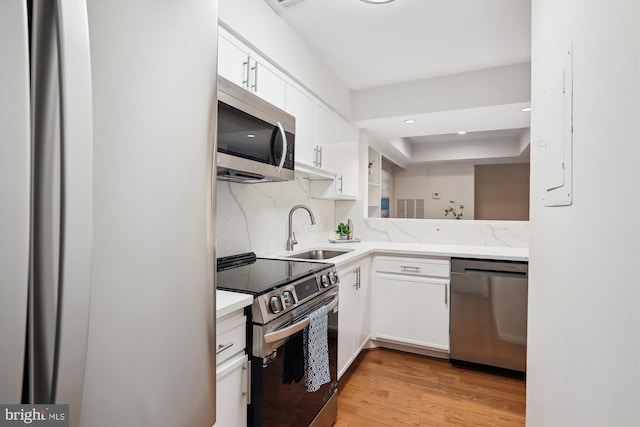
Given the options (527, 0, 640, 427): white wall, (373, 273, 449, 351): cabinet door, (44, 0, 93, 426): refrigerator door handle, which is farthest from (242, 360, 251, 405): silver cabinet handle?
(373, 273, 449, 351): cabinet door

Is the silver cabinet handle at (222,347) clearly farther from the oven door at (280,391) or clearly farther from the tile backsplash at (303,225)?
the tile backsplash at (303,225)

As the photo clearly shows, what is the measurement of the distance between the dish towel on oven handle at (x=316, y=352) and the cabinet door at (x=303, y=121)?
1.07 m

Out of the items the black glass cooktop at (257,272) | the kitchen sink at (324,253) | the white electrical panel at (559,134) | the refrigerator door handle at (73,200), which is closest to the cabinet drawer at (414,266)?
the kitchen sink at (324,253)

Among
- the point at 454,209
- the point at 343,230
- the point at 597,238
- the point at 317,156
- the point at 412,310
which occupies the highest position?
the point at 317,156

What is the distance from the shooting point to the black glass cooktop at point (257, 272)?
4.28 feet

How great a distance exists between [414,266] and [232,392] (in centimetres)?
192

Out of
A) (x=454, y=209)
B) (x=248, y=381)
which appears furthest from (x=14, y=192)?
(x=454, y=209)

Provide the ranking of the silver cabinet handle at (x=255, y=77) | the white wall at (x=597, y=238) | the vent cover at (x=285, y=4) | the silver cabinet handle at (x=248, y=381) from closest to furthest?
the white wall at (x=597, y=238), the silver cabinet handle at (x=248, y=381), the silver cabinet handle at (x=255, y=77), the vent cover at (x=285, y=4)

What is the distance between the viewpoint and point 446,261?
2604 mm

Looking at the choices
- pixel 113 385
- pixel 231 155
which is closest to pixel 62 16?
pixel 113 385

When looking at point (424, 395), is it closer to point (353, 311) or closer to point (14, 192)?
point (353, 311)

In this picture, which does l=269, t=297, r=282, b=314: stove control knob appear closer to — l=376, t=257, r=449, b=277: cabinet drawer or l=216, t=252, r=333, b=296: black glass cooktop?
l=216, t=252, r=333, b=296: black glass cooktop

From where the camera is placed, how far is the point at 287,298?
1.34 meters

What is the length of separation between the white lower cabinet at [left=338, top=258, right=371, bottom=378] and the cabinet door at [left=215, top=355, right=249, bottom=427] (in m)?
1.00
